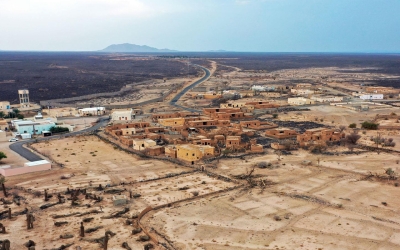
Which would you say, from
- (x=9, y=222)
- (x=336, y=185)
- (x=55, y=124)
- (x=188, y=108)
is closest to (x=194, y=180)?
(x=336, y=185)

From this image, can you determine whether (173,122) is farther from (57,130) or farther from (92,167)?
(92,167)

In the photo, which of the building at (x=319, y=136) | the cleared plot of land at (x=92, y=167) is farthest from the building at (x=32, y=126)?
the building at (x=319, y=136)

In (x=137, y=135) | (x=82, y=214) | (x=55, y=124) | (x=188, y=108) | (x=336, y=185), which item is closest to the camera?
(x=82, y=214)

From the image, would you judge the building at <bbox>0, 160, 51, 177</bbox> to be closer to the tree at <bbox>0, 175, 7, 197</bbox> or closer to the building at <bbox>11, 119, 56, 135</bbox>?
the tree at <bbox>0, 175, 7, 197</bbox>

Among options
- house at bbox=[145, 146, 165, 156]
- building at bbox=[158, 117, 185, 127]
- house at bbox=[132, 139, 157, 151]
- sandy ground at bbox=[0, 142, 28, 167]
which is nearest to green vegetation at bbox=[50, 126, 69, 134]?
sandy ground at bbox=[0, 142, 28, 167]

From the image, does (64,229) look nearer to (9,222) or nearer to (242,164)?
(9,222)

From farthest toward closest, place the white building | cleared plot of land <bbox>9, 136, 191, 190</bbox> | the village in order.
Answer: the white building < cleared plot of land <bbox>9, 136, 191, 190</bbox> < the village
